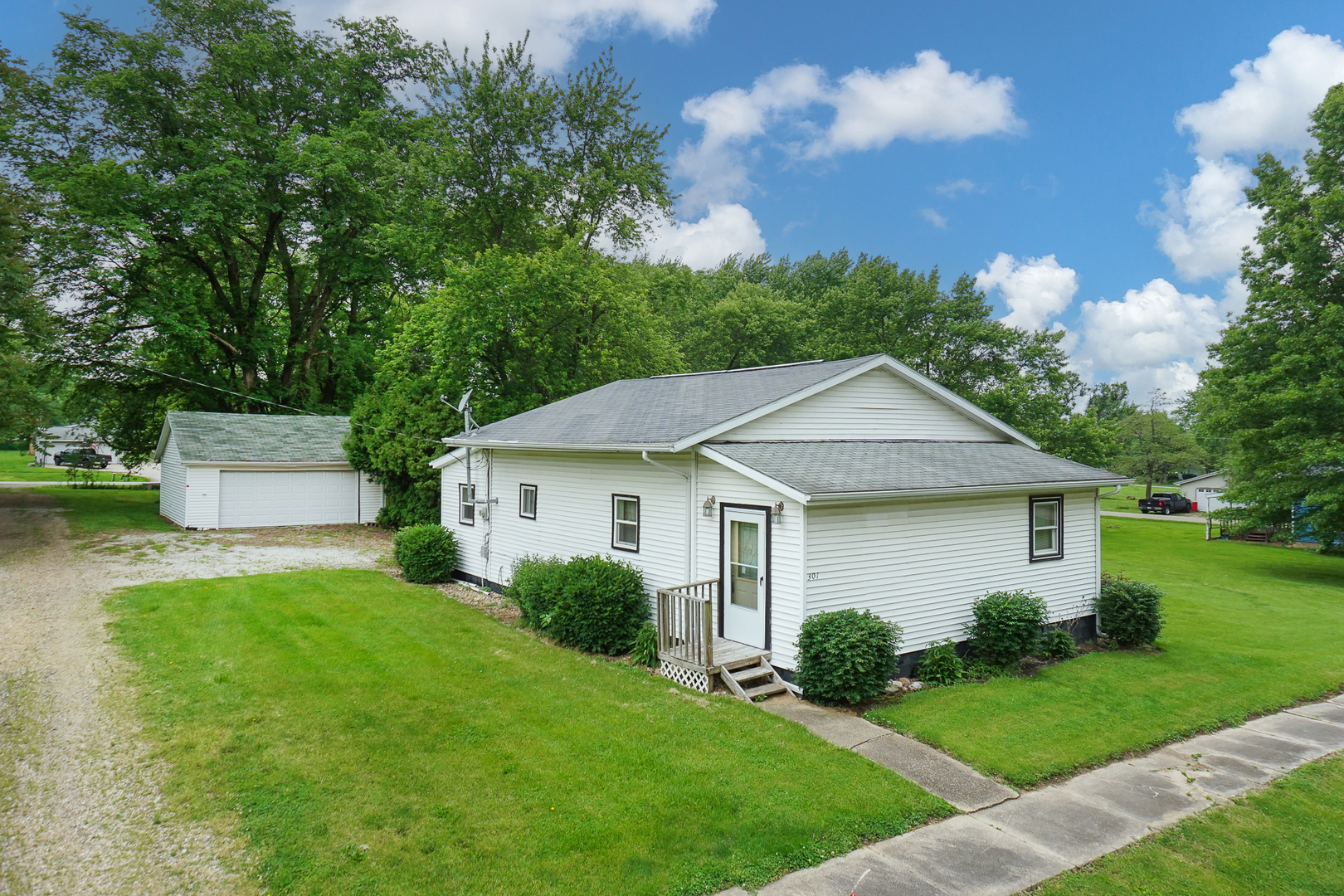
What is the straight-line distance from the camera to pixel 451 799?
5.77 meters

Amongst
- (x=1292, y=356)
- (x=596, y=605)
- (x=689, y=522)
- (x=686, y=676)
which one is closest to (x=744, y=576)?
(x=689, y=522)

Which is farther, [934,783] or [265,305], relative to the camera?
[265,305]

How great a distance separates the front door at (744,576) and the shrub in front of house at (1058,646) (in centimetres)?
469

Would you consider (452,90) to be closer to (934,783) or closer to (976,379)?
(976,379)

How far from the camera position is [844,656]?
26.3 feet

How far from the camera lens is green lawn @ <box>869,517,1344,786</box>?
7.24m

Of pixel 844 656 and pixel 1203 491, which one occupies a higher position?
pixel 1203 491

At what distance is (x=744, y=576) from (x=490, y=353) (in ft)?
52.2

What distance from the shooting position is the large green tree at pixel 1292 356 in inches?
746

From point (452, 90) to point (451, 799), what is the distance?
2630 cm

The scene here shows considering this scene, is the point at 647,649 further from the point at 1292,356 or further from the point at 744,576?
the point at 1292,356

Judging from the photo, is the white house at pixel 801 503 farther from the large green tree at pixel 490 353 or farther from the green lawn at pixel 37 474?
the green lawn at pixel 37 474

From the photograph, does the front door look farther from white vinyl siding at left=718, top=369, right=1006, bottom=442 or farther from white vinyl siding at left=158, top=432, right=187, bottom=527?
white vinyl siding at left=158, top=432, right=187, bottom=527

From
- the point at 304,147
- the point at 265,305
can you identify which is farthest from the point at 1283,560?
the point at 265,305
